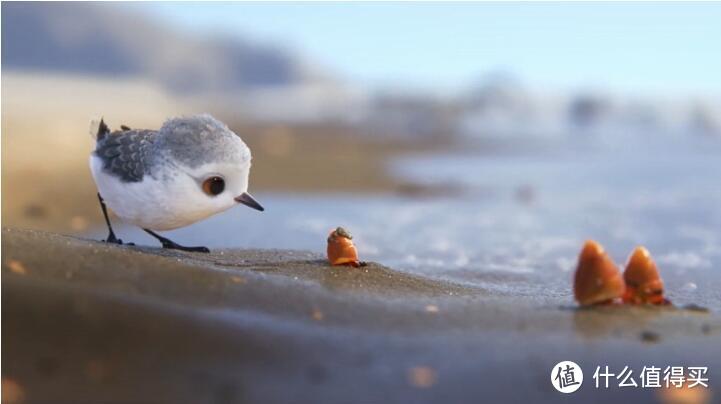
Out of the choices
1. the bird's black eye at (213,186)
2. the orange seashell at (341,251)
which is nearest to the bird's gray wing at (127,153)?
the bird's black eye at (213,186)

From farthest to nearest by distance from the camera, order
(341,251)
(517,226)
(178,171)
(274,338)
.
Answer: (517,226)
(341,251)
(178,171)
(274,338)

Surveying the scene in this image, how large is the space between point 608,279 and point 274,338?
147cm

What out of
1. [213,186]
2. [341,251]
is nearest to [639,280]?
[341,251]

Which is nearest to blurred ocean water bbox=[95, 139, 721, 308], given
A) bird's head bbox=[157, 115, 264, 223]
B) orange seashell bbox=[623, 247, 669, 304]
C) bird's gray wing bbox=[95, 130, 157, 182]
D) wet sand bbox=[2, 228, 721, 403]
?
orange seashell bbox=[623, 247, 669, 304]

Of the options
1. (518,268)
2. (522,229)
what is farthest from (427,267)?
(522,229)

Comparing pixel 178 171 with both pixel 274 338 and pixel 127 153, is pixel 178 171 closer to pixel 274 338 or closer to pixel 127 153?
pixel 127 153

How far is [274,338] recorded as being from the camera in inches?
127

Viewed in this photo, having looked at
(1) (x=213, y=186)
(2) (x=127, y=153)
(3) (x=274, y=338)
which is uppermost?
(2) (x=127, y=153)

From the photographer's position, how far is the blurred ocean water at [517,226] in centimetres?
591

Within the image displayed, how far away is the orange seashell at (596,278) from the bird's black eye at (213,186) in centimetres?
162

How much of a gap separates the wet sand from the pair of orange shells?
0.23 ft

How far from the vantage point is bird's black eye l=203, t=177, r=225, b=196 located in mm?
4195

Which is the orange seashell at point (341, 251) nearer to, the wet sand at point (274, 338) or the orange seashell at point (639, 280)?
the wet sand at point (274, 338)

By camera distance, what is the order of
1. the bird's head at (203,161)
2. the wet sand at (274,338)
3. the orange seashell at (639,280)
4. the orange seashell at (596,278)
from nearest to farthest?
the wet sand at (274,338) < the orange seashell at (596,278) < the orange seashell at (639,280) < the bird's head at (203,161)
